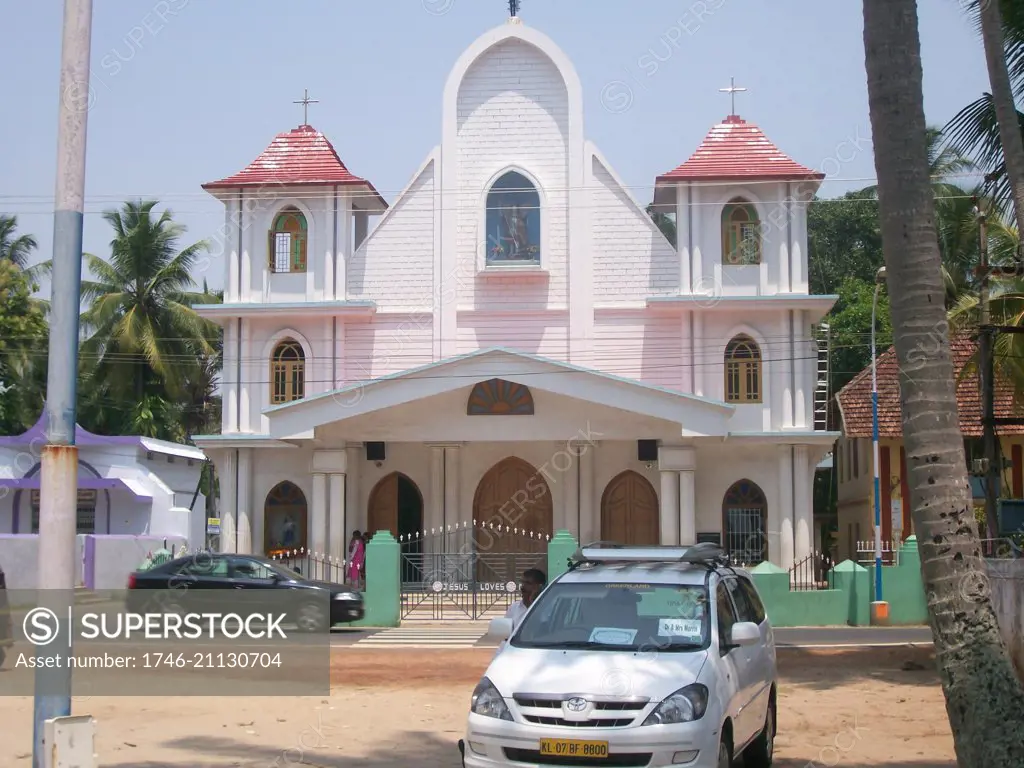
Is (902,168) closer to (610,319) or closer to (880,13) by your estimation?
(880,13)

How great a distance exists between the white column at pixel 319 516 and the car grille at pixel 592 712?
19894mm

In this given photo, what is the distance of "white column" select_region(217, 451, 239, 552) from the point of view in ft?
96.3

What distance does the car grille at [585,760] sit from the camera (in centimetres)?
814

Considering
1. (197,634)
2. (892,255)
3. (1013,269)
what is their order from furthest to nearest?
(197,634) < (1013,269) < (892,255)

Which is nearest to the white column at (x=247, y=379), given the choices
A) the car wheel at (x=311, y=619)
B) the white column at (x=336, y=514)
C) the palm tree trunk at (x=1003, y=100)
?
the white column at (x=336, y=514)

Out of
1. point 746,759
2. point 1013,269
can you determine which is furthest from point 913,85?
point 1013,269

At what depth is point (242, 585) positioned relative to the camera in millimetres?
21781

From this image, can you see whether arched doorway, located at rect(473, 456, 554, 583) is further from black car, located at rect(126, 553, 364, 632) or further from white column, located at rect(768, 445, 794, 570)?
black car, located at rect(126, 553, 364, 632)

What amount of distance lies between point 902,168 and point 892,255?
0.57 meters

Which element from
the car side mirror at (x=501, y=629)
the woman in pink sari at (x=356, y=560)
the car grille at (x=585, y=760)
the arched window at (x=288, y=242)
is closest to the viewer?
the car grille at (x=585, y=760)

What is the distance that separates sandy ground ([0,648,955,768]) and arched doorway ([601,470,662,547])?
1223 centimetres

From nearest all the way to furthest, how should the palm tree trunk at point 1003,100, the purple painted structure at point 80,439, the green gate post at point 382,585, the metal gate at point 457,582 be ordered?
the palm tree trunk at point 1003,100 < the green gate post at point 382,585 < the metal gate at point 457,582 < the purple painted structure at point 80,439

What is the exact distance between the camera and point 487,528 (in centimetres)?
2922

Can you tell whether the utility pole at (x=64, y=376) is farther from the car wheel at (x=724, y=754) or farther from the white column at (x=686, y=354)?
the white column at (x=686, y=354)
